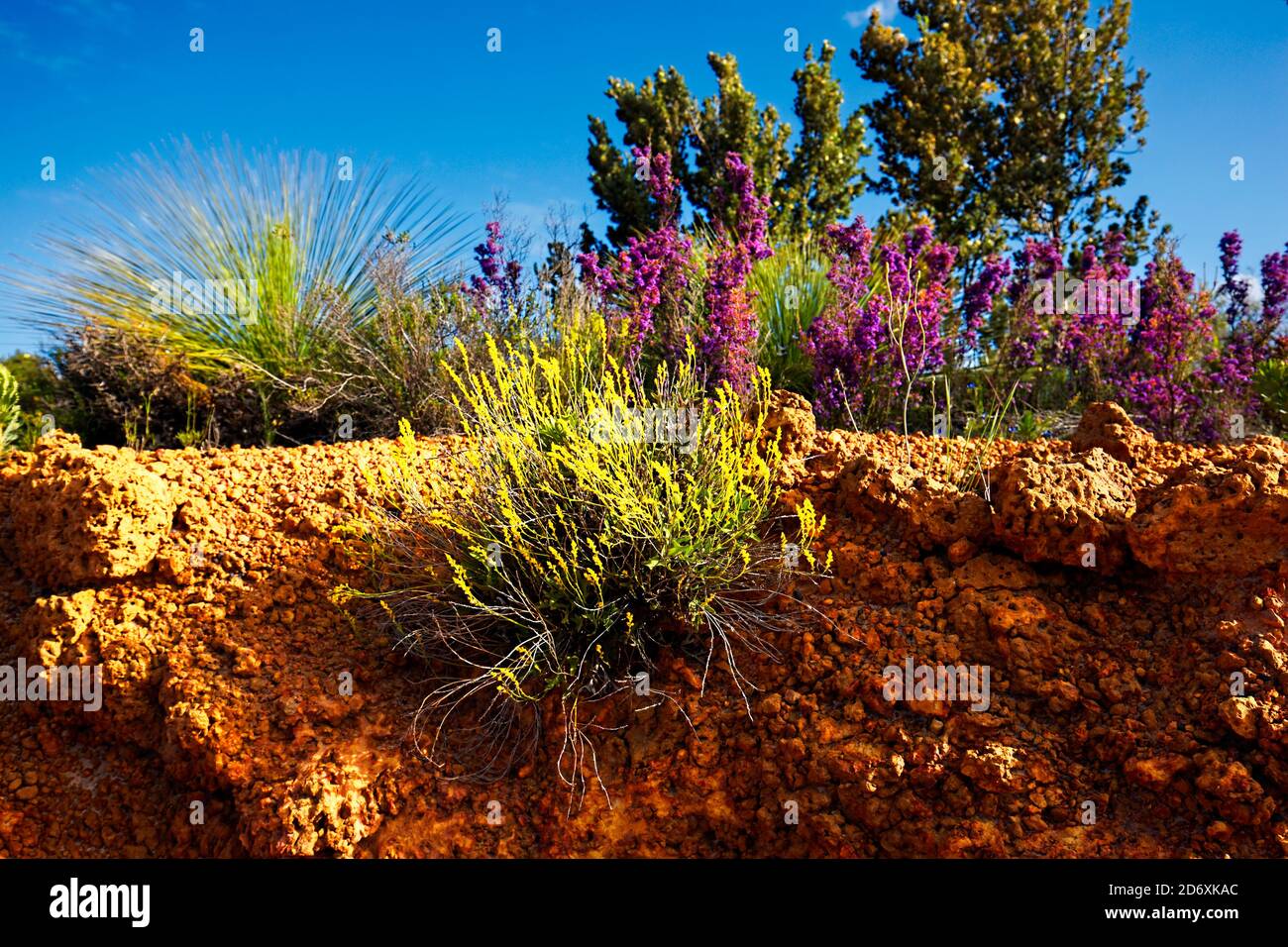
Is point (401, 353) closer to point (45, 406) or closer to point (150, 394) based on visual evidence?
point (150, 394)

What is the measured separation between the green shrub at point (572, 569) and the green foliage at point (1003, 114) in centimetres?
1130

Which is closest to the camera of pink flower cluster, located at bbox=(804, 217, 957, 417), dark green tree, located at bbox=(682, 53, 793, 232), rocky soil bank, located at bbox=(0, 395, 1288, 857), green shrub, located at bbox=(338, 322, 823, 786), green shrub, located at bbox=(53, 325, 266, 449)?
rocky soil bank, located at bbox=(0, 395, 1288, 857)

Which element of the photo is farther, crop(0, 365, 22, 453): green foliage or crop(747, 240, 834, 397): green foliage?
crop(747, 240, 834, 397): green foliage

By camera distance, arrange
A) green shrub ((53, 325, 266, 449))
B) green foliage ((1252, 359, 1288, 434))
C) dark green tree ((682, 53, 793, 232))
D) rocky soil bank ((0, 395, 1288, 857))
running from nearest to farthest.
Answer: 1. rocky soil bank ((0, 395, 1288, 857))
2. green foliage ((1252, 359, 1288, 434))
3. green shrub ((53, 325, 266, 449))
4. dark green tree ((682, 53, 793, 232))

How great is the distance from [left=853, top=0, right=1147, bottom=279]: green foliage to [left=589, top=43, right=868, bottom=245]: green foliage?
1153mm

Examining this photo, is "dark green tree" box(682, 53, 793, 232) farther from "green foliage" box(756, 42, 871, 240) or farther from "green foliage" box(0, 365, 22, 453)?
"green foliage" box(0, 365, 22, 453)

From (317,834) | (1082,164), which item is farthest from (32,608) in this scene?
(1082,164)

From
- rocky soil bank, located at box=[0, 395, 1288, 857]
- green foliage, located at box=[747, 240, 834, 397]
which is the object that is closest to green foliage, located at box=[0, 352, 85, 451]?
rocky soil bank, located at box=[0, 395, 1288, 857]

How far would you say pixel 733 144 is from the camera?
13.3 m

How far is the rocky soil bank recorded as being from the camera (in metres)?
2.74

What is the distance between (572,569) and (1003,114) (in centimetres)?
1360

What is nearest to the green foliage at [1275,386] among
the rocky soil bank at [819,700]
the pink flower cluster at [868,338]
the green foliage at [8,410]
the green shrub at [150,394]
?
the pink flower cluster at [868,338]

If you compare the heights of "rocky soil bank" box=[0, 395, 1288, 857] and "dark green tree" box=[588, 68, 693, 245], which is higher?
"dark green tree" box=[588, 68, 693, 245]

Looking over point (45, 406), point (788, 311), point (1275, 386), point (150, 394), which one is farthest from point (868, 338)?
point (45, 406)
